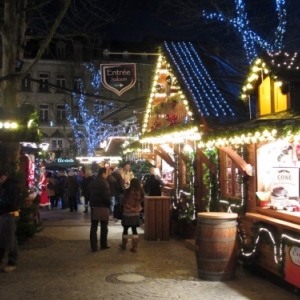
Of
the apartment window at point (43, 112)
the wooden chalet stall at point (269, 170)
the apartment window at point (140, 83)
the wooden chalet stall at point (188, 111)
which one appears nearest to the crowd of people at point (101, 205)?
the wooden chalet stall at point (188, 111)

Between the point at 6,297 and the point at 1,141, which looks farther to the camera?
the point at 1,141

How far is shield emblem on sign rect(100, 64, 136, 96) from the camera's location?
13969 mm

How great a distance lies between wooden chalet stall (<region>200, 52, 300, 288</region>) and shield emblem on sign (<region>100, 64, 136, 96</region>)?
435 centimetres

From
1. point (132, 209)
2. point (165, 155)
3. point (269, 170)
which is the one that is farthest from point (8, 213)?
point (165, 155)

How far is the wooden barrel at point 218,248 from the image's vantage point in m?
8.50

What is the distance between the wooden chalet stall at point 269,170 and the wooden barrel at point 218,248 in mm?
589

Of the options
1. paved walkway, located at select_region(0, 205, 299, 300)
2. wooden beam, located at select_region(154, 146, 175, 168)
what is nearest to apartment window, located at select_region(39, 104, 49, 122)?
wooden beam, located at select_region(154, 146, 175, 168)

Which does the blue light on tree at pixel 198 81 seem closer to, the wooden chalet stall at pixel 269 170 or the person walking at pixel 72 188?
the wooden chalet stall at pixel 269 170

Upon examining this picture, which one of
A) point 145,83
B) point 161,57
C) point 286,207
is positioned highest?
point 145,83

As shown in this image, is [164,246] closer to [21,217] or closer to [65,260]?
[65,260]

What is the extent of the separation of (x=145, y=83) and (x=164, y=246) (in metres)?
38.0

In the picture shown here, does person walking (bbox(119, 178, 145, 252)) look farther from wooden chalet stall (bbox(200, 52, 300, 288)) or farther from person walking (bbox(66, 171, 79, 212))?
person walking (bbox(66, 171, 79, 212))

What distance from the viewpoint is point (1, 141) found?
1262 centimetres

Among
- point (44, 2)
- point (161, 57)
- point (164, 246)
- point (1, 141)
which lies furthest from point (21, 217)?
point (161, 57)
